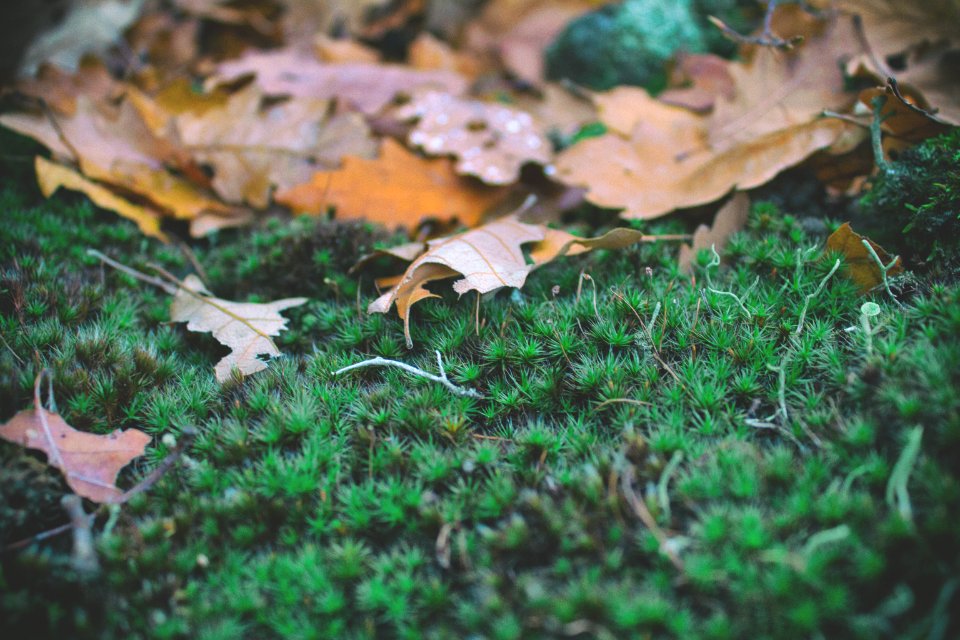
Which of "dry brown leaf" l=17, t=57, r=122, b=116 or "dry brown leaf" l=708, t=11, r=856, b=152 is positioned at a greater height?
"dry brown leaf" l=708, t=11, r=856, b=152

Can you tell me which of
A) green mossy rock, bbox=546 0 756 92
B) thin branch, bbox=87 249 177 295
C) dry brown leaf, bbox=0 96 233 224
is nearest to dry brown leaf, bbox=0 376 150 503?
thin branch, bbox=87 249 177 295

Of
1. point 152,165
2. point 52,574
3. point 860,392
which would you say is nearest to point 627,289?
point 860,392

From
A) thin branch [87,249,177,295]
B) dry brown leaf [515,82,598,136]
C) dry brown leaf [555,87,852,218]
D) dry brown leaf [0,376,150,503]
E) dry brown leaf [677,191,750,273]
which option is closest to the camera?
dry brown leaf [0,376,150,503]

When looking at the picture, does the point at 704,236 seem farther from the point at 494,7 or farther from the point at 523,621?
the point at 494,7

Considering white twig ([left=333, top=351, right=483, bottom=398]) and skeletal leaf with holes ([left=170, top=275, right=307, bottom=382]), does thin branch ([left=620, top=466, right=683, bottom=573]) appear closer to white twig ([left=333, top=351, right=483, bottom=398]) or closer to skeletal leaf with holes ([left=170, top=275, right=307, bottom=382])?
white twig ([left=333, top=351, right=483, bottom=398])

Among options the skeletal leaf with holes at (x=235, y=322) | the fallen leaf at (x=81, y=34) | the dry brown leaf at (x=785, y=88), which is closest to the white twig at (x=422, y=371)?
the skeletal leaf with holes at (x=235, y=322)

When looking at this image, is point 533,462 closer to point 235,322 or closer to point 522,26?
point 235,322
